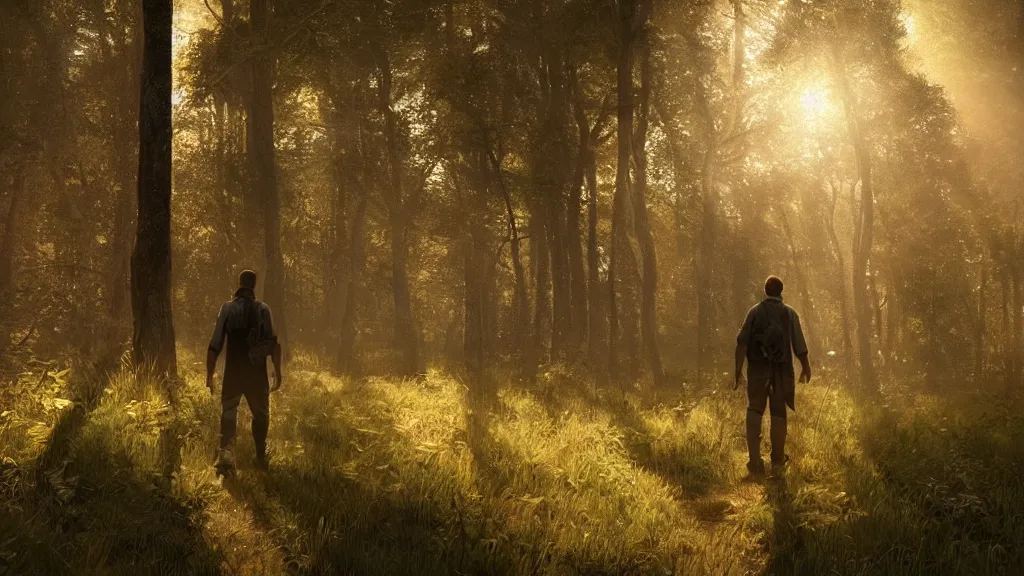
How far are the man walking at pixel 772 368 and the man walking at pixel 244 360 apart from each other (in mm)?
5172

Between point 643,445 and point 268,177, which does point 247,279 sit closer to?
point 643,445

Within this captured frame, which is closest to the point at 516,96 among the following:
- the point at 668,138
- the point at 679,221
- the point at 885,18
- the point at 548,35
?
the point at 548,35

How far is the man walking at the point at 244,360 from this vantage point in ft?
23.0

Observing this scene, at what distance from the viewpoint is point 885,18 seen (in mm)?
21562

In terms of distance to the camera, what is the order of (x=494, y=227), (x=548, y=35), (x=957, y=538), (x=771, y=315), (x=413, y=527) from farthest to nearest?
(x=494, y=227), (x=548, y=35), (x=771, y=315), (x=957, y=538), (x=413, y=527)

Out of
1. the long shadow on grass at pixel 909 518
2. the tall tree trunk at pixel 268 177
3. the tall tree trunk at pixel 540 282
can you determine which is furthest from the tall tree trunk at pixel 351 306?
the long shadow on grass at pixel 909 518

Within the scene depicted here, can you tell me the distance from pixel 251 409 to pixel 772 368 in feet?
18.8

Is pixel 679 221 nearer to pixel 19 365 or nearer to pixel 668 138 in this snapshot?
pixel 668 138

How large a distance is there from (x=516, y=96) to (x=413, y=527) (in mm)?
18284

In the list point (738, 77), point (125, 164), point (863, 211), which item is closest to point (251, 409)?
point (125, 164)

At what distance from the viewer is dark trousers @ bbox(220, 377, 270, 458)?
6.92m

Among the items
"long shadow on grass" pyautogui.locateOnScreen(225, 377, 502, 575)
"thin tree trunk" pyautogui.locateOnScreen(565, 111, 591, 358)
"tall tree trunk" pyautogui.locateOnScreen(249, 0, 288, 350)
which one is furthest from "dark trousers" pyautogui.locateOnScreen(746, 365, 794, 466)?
"tall tree trunk" pyautogui.locateOnScreen(249, 0, 288, 350)

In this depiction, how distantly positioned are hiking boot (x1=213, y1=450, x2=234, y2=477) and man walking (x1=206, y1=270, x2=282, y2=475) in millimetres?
463

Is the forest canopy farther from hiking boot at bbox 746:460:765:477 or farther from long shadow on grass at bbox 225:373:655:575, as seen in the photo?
hiking boot at bbox 746:460:765:477
